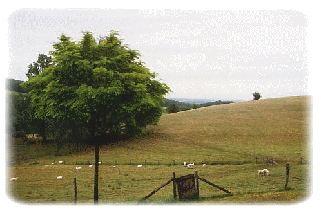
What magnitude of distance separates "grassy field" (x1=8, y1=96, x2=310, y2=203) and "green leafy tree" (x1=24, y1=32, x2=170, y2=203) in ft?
23.2

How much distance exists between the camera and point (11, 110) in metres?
53.6

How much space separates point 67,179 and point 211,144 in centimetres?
3418

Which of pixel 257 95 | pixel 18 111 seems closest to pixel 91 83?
pixel 18 111

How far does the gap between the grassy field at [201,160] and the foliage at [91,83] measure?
712cm

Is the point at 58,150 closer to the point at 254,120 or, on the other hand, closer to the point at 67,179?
the point at 67,179

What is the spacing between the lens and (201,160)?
4456 centimetres

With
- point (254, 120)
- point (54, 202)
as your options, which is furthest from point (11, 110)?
point (254, 120)

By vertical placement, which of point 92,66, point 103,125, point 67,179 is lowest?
point 67,179

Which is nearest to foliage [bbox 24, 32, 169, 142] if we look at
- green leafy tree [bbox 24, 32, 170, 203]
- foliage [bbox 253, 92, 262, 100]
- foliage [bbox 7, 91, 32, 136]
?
green leafy tree [bbox 24, 32, 170, 203]

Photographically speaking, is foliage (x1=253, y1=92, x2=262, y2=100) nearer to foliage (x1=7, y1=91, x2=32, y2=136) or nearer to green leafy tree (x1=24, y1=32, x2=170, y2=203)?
foliage (x1=7, y1=91, x2=32, y2=136)

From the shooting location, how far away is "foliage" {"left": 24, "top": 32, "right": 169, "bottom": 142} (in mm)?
16906

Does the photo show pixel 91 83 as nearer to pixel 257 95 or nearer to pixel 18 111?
pixel 18 111

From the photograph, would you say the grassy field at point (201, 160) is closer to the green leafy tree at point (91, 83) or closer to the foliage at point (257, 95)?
the green leafy tree at point (91, 83)

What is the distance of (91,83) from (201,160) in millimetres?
31356
